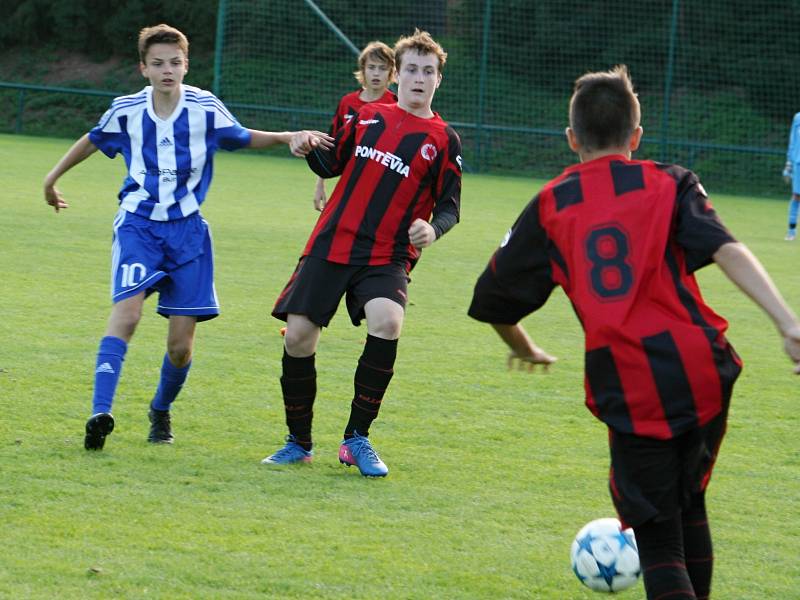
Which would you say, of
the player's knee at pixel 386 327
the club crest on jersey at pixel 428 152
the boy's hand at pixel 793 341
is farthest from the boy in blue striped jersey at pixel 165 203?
the boy's hand at pixel 793 341

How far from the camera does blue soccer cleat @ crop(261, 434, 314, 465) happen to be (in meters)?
4.77

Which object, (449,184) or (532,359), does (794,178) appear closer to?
(449,184)

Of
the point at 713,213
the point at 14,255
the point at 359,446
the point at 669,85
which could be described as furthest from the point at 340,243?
the point at 669,85

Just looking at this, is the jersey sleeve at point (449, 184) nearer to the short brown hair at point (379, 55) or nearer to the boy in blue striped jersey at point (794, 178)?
the short brown hair at point (379, 55)

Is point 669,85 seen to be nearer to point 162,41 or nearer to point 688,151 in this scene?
point 688,151

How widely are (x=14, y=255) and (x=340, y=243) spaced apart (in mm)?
5726

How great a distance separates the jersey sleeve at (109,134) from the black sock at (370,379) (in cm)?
133

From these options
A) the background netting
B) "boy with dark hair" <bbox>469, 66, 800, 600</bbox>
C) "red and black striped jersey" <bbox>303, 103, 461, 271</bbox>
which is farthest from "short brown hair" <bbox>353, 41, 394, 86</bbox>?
the background netting

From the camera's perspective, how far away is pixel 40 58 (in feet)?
122

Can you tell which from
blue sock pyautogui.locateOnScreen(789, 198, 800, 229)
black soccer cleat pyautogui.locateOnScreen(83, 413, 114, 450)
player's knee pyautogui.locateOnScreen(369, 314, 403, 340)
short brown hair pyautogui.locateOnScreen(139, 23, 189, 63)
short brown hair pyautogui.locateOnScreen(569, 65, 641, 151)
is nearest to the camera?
short brown hair pyautogui.locateOnScreen(569, 65, 641, 151)

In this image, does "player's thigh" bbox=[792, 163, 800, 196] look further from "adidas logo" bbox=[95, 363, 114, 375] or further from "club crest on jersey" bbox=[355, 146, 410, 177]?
"adidas logo" bbox=[95, 363, 114, 375]

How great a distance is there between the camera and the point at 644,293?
2.80 meters

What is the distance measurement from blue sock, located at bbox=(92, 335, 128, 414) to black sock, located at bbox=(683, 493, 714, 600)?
250 centimetres

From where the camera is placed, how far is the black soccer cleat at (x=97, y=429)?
4.66 meters
